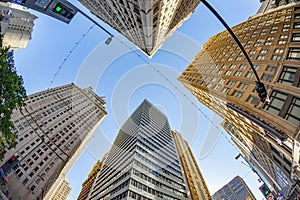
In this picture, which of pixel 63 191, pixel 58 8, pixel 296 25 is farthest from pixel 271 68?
pixel 63 191

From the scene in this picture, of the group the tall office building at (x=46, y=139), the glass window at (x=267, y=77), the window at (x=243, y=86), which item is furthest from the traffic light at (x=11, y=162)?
the glass window at (x=267, y=77)

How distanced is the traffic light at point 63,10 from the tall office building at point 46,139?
4742 cm

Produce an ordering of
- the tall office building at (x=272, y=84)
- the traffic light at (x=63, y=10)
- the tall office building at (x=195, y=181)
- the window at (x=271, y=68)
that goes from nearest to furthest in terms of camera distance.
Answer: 1. the traffic light at (x=63, y=10)
2. the tall office building at (x=272, y=84)
3. the window at (x=271, y=68)
4. the tall office building at (x=195, y=181)

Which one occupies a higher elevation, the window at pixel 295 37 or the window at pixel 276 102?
the window at pixel 295 37

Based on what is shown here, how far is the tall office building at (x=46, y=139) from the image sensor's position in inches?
2084

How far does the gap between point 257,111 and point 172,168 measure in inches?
1580

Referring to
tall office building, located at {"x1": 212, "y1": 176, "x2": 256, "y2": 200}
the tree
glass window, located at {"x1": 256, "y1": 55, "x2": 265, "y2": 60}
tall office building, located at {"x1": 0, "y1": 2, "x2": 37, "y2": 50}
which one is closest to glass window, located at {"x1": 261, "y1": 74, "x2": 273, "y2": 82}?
glass window, located at {"x1": 256, "y1": 55, "x2": 265, "y2": 60}

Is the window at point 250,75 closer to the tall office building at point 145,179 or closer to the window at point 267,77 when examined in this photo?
the window at point 267,77

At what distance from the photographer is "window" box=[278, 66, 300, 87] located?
59.2 feet

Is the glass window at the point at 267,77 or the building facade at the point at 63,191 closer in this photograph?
the glass window at the point at 267,77

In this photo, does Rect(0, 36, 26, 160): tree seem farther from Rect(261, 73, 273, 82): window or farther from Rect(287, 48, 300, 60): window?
Rect(287, 48, 300, 60): window

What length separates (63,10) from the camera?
7.85 metres

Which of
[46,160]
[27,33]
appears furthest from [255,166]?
[27,33]

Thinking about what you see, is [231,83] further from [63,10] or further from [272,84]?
[63,10]
